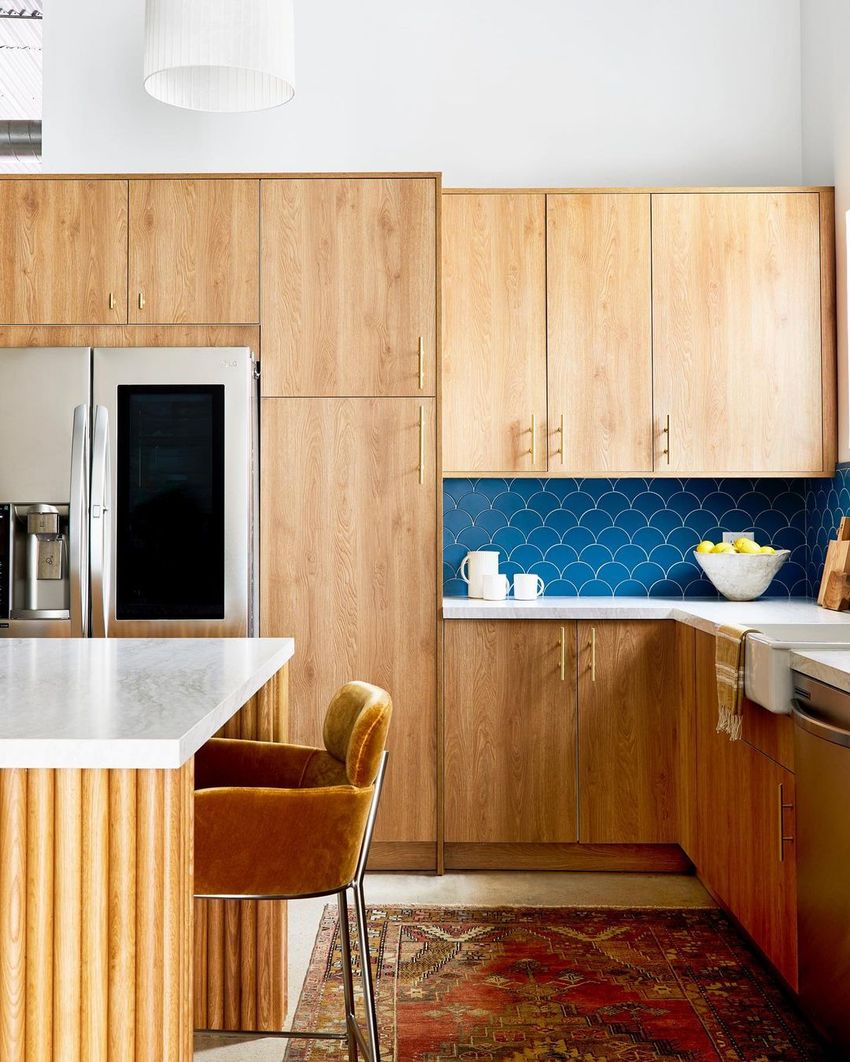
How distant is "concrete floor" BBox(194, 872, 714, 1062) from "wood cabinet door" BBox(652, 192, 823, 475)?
4.73 ft

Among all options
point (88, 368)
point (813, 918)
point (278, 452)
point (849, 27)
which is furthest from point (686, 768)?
point (849, 27)

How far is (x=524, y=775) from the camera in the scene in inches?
131

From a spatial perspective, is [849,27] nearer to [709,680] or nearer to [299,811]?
[709,680]

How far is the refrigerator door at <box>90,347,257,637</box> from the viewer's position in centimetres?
325

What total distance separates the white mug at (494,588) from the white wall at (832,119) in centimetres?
130

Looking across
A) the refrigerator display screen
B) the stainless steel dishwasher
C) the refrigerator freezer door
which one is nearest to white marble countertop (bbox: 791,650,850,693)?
the stainless steel dishwasher

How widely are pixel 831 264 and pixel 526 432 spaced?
1255mm

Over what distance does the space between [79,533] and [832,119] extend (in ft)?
10.1

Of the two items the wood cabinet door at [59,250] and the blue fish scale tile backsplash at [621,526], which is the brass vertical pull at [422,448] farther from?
the wood cabinet door at [59,250]

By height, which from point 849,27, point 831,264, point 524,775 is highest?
point 849,27

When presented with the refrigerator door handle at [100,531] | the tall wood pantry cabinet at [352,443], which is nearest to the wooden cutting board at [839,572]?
the tall wood pantry cabinet at [352,443]

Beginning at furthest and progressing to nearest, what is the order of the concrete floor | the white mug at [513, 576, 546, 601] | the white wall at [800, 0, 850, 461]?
the white mug at [513, 576, 546, 601]
the white wall at [800, 0, 850, 461]
the concrete floor

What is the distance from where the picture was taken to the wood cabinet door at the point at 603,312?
360cm

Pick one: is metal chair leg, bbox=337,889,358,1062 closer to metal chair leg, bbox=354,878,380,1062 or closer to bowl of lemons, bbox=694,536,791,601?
metal chair leg, bbox=354,878,380,1062
